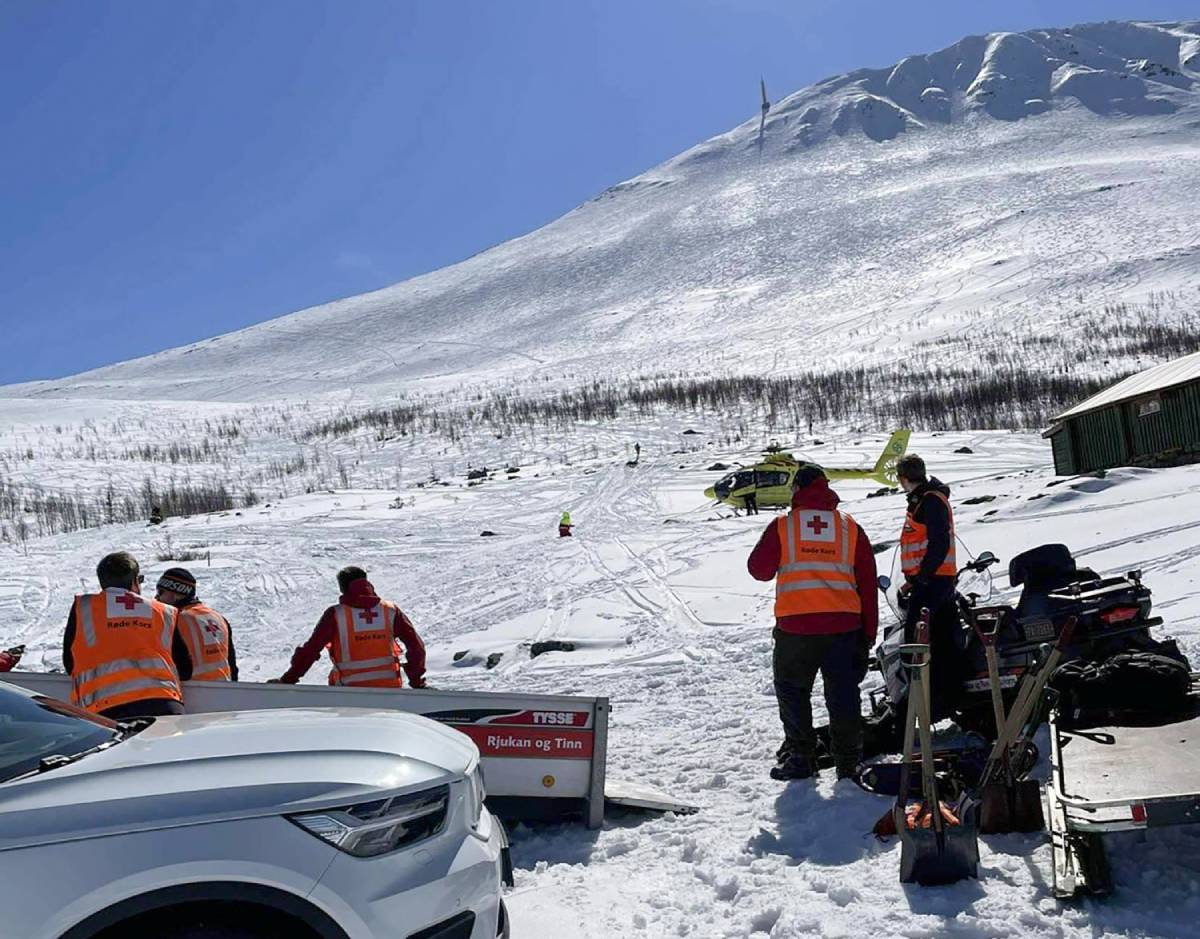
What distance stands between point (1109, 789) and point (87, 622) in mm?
4924

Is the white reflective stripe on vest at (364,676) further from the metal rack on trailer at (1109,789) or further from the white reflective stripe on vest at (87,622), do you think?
the metal rack on trailer at (1109,789)

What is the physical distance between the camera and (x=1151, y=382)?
23.4 m

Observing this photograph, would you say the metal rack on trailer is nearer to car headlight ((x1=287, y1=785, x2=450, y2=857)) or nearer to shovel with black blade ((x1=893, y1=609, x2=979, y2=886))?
shovel with black blade ((x1=893, y1=609, x2=979, y2=886))

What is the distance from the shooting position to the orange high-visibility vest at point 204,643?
6.73 meters

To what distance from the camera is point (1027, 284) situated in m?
73.1

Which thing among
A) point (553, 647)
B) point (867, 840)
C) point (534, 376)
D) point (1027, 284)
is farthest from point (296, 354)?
point (867, 840)

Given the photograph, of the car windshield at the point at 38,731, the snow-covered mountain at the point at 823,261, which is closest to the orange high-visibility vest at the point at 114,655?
the car windshield at the point at 38,731

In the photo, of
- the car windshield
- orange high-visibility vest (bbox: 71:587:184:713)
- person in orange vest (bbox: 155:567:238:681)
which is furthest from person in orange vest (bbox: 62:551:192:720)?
the car windshield

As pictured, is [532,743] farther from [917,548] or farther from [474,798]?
[917,548]

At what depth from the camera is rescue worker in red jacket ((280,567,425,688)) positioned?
23.6ft

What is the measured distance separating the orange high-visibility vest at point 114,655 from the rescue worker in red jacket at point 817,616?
344 cm

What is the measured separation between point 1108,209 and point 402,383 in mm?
61182

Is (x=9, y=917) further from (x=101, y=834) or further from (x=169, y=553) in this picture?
(x=169, y=553)

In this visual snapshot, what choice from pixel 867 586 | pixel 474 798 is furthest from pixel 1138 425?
pixel 474 798
